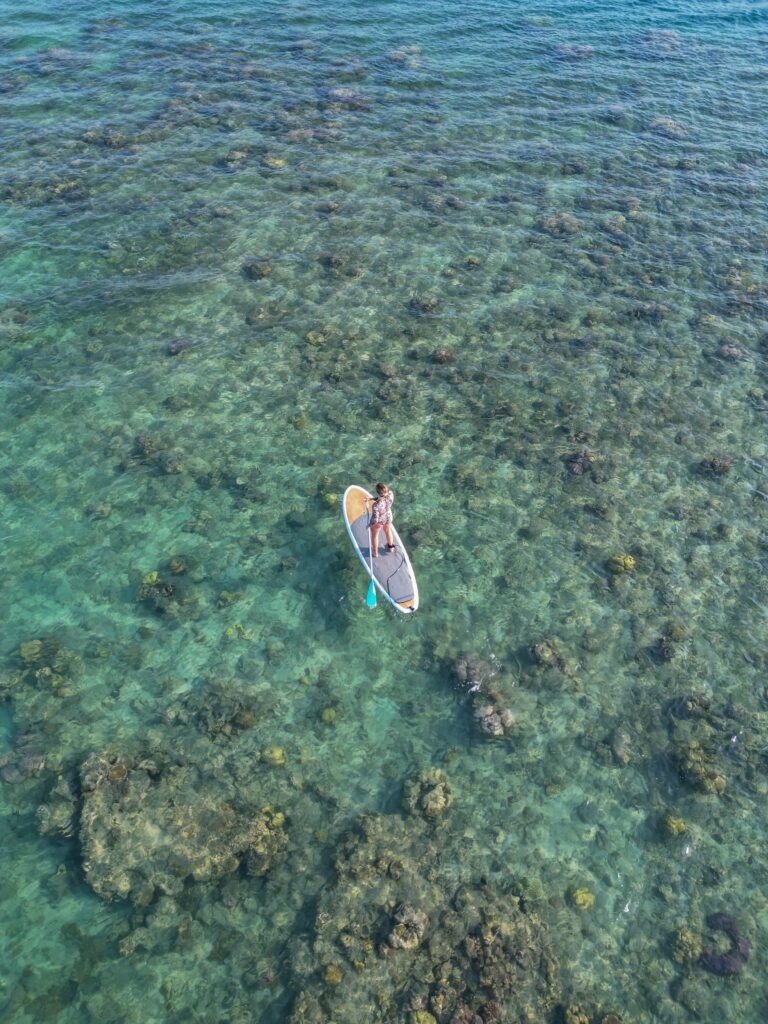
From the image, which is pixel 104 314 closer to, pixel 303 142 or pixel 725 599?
pixel 303 142

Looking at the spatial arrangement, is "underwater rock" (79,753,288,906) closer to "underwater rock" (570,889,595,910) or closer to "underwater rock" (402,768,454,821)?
"underwater rock" (402,768,454,821)

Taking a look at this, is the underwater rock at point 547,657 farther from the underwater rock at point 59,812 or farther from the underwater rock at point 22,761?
the underwater rock at point 22,761

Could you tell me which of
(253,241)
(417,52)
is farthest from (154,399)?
(417,52)

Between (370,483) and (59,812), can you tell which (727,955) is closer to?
(59,812)

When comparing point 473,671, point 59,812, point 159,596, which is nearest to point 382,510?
point 473,671

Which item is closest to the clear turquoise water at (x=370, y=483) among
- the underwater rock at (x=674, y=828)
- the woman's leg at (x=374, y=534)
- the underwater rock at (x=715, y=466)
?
the underwater rock at (x=674, y=828)
